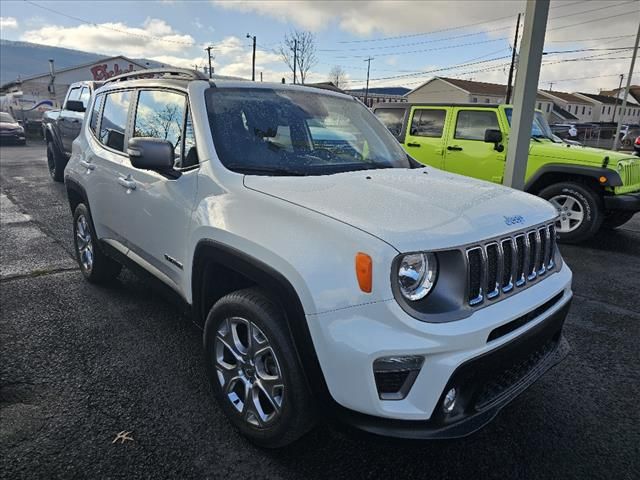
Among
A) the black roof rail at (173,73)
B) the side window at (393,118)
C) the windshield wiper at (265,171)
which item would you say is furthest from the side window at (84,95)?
the windshield wiper at (265,171)

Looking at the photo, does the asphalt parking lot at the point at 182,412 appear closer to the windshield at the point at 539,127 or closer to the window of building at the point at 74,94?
the windshield at the point at 539,127

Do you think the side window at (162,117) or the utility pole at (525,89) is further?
the utility pole at (525,89)

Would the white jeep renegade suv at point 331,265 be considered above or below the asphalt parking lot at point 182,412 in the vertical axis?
above

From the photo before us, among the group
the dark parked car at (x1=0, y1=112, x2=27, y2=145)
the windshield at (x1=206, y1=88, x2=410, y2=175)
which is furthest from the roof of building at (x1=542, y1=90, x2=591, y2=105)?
the windshield at (x1=206, y1=88, x2=410, y2=175)

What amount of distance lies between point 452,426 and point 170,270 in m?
1.93

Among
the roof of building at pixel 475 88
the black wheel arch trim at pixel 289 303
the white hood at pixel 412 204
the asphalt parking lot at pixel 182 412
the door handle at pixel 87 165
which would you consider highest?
the roof of building at pixel 475 88

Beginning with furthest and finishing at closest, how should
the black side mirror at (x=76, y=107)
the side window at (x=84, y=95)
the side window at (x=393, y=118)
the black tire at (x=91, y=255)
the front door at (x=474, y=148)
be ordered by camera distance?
1. the side window at (x=84, y=95)
2. the black side mirror at (x=76, y=107)
3. the side window at (x=393, y=118)
4. the front door at (x=474, y=148)
5. the black tire at (x=91, y=255)

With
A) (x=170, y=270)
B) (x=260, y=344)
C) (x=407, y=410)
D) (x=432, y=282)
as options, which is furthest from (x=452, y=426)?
(x=170, y=270)

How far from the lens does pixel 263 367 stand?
225 cm

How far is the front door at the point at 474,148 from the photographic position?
23.4 feet

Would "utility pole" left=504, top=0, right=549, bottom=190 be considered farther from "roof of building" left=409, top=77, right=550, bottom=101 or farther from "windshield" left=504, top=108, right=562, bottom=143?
"roof of building" left=409, top=77, right=550, bottom=101

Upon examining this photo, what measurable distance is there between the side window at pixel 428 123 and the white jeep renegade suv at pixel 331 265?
16.0ft

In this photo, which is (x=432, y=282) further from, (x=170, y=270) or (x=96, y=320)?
(x=96, y=320)

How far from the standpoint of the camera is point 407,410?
179 centimetres
